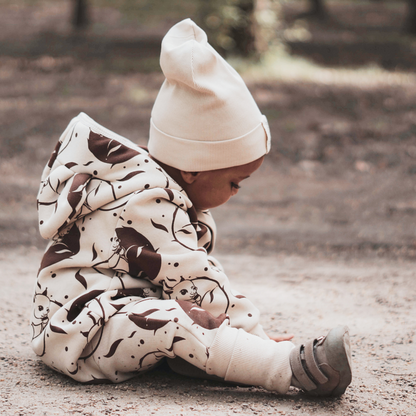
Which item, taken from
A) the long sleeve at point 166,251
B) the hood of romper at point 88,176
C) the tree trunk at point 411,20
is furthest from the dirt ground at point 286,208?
the tree trunk at point 411,20

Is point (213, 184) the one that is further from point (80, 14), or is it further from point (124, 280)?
point (80, 14)

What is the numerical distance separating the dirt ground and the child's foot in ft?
0.20

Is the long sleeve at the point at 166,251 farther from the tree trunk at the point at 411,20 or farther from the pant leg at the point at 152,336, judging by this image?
the tree trunk at the point at 411,20

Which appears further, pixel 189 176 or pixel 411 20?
pixel 411 20

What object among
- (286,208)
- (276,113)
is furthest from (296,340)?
(276,113)

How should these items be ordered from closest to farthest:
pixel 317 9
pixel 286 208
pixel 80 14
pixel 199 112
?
pixel 199 112 → pixel 286 208 → pixel 80 14 → pixel 317 9

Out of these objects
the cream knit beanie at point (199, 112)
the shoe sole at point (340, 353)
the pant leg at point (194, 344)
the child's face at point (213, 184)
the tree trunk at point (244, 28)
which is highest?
the tree trunk at point (244, 28)

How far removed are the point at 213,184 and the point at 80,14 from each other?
1227cm

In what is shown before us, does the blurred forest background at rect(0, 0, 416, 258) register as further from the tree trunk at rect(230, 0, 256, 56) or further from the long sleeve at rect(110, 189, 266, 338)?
the long sleeve at rect(110, 189, 266, 338)

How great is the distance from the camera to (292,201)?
5285mm

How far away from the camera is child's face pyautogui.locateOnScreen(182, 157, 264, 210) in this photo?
198cm

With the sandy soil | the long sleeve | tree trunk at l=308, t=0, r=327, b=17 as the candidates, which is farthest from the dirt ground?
tree trunk at l=308, t=0, r=327, b=17

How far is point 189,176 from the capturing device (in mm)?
1967

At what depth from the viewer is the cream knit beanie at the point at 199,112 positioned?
1.85m
